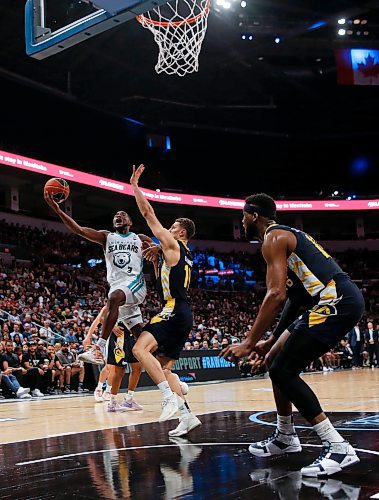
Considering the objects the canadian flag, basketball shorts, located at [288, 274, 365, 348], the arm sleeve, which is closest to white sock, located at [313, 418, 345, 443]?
basketball shorts, located at [288, 274, 365, 348]

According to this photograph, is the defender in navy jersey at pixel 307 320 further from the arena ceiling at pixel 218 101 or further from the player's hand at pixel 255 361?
the arena ceiling at pixel 218 101

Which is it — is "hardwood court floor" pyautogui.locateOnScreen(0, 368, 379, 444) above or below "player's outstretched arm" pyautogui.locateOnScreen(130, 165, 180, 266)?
below

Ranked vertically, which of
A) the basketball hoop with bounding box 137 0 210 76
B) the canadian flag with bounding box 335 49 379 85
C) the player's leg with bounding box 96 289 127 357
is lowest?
the player's leg with bounding box 96 289 127 357

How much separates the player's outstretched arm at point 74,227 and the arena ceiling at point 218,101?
17.2 meters

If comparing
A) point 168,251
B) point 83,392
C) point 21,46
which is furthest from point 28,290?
point 168,251

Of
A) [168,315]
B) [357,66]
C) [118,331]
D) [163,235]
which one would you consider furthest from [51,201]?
[357,66]

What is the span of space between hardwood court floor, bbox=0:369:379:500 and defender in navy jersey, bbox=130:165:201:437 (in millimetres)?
428

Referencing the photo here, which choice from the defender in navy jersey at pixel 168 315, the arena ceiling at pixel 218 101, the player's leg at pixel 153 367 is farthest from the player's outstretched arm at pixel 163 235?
the arena ceiling at pixel 218 101

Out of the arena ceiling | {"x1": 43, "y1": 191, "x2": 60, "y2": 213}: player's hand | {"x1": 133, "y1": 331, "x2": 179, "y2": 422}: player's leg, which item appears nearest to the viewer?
{"x1": 133, "y1": 331, "x2": 179, "y2": 422}: player's leg

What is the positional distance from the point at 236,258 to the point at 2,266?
16.0 metres

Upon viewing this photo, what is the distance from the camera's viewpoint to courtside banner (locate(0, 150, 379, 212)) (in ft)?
76.4

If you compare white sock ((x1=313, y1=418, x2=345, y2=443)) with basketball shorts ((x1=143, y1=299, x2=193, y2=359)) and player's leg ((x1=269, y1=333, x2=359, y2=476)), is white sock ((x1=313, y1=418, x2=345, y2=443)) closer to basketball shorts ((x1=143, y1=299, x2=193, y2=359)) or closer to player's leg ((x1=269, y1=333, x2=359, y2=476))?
player's leg ((x1=269, y1=333, x2=359, y2=476))

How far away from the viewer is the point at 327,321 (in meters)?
→ 3.51

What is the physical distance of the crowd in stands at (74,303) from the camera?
39.7ft
